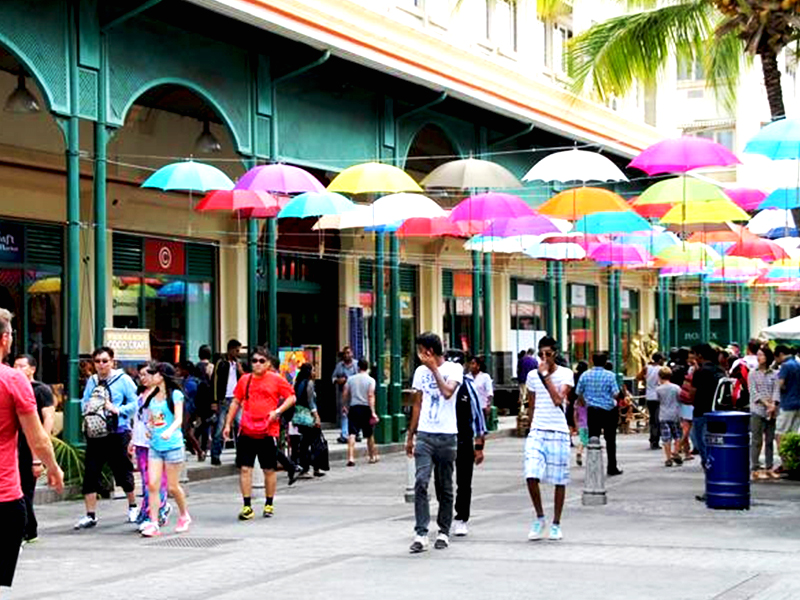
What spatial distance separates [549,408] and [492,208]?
10.4 m

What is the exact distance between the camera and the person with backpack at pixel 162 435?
48.7 ft

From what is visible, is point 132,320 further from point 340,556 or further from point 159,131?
Result: point 340,556

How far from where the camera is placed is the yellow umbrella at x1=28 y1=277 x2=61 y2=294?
83.5 feet

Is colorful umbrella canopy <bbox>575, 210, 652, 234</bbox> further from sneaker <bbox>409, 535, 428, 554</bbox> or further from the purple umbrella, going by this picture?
sneaker <bbox>409, 535, 428, 554</bbox>

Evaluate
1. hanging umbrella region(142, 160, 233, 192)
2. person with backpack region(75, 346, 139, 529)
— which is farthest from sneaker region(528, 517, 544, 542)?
hanging umbrella region(142, 160, 233, 192)

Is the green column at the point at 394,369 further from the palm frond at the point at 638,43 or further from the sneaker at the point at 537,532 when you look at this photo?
the sneaker at the point at 537,532

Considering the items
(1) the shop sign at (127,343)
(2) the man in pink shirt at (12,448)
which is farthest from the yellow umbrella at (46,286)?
(2) the man in pink shirt at (12,448)

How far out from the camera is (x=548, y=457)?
45.1 ft

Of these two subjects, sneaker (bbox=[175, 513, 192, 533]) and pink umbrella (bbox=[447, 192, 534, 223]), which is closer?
sneaker (bbox=[175, 513, 192, 533])

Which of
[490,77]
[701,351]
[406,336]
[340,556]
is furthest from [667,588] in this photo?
[406,336]

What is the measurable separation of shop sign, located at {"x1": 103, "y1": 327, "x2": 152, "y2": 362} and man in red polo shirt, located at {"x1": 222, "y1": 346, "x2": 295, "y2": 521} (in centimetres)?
439

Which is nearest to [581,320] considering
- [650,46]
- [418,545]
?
[650,46]

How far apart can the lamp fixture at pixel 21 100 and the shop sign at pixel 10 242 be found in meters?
2.73

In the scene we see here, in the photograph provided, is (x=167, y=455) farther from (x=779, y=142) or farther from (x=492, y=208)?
(x=492, y=208)
